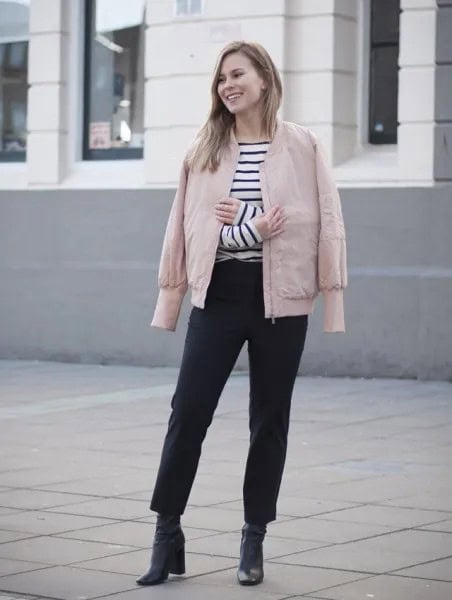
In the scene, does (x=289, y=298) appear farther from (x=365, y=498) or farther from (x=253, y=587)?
(x=365, y=498)

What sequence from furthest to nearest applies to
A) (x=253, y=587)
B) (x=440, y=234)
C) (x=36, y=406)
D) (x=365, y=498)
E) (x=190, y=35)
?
(x=190, y=35) → (x=440, y=234) → (x=36, y=406) → (x=365, y=498) → (x=253, y=587)

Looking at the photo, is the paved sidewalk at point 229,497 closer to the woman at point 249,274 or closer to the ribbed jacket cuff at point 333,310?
the woman at point 249,274

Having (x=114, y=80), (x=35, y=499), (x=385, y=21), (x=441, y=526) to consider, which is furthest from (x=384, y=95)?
(x=441, y=526)

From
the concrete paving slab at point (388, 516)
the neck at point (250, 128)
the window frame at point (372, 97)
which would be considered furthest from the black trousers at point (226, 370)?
the window frame at point (372, 97)

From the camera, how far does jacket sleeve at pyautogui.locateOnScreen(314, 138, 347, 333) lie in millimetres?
5590

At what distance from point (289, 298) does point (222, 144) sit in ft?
2.06

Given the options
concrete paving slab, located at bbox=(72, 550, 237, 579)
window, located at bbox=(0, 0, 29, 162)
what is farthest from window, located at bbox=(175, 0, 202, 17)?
concrete paving slab, located at bbox=(72, 550, 237, 579)

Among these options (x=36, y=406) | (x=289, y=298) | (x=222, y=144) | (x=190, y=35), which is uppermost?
(x=190, y=35)

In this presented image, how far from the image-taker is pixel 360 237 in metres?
13.0

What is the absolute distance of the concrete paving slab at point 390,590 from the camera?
5.23m

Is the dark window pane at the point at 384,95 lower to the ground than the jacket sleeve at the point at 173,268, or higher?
higher

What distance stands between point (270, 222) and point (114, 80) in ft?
32.1

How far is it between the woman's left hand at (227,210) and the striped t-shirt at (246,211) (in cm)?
2

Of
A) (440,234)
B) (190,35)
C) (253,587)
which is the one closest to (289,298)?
(253,587)
